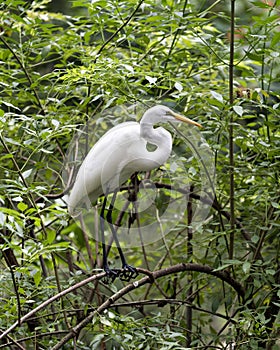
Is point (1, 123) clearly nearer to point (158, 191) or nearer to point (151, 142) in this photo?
point (151, 142)

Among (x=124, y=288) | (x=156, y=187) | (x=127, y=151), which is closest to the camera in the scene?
(x=127, y=151)

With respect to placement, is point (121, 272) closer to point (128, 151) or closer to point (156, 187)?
point (156, 187)

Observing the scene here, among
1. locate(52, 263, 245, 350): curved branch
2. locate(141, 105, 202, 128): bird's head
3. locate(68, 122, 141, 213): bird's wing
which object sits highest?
locate(141, 105, 202, 128): bird's head

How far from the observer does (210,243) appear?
1767 millimetres

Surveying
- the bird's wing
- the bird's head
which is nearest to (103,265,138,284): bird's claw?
the bird's wing

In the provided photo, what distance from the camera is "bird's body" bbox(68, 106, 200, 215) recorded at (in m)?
1.22

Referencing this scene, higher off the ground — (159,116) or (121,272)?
(159,116)

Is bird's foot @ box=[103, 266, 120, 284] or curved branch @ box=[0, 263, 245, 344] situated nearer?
curved branch @ box=[0, 263, 245, 344]

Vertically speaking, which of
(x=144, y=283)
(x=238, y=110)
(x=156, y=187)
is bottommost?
(x=144, y=283)

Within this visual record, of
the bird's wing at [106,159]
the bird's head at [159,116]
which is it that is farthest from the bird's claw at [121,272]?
the bird's head at [159,116]

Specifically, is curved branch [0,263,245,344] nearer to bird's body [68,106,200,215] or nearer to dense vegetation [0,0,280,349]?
dense vegetation [0,0,280,349]

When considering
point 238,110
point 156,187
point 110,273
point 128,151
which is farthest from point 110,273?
point 238,110

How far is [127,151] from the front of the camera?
1.23m

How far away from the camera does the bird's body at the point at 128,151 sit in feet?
4.01
